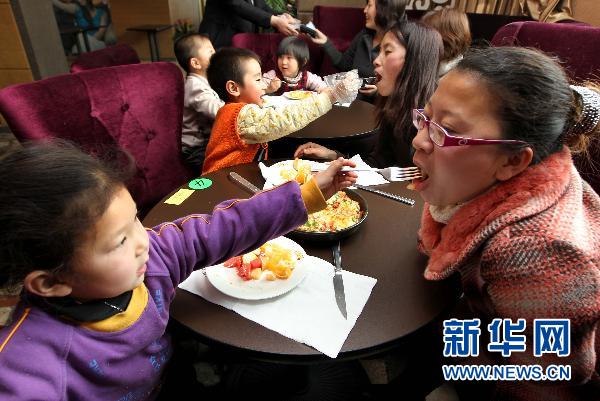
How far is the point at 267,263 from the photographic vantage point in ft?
3.50

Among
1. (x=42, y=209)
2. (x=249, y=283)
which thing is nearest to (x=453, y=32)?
(x=249, y=283)

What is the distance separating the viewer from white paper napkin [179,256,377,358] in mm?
882

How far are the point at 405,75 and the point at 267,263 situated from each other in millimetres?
1425

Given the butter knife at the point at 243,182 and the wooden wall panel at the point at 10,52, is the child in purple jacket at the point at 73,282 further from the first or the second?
the wooden wall panel at the point at 10,52

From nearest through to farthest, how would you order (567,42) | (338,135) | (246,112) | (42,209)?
(42,209)
(246,112)
(567,42)
(338,135)

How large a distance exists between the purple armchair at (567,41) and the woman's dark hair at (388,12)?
1.27 metres

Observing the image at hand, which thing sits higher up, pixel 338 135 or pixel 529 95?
pixel 529 95

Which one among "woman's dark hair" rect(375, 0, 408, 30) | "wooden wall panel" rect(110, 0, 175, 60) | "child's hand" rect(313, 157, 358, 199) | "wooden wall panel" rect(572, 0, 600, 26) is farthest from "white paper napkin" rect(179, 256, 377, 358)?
"wooden wall panel" rect(110, 0, 175, 60)

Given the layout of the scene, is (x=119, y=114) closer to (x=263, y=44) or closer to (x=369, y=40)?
(x=263, y=44)


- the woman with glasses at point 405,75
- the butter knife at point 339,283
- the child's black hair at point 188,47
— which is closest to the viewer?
the butter knife at point 339,283

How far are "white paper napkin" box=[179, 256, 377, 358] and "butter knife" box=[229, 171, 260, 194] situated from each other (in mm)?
484

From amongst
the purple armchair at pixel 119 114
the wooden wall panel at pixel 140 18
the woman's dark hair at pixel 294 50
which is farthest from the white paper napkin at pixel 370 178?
the wooden wall panel at pixel 140 18

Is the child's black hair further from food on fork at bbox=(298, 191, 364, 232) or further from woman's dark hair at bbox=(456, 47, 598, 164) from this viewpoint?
woman's dark hair at bbox=(456, 47, 598, 164)

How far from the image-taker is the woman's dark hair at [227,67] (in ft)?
6.73
